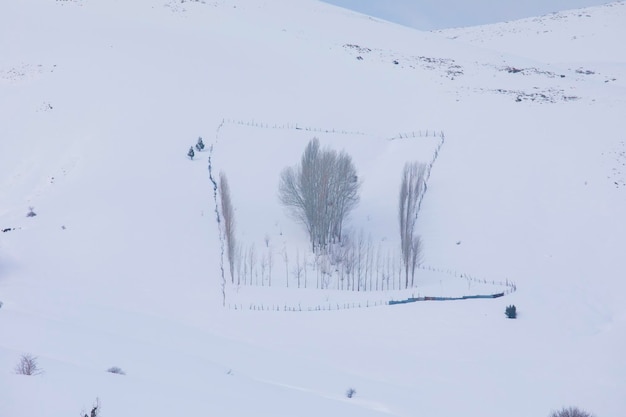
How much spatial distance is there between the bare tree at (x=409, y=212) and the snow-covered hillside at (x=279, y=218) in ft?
2.49

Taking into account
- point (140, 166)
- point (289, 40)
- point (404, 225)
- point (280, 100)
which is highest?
point (289, 40)

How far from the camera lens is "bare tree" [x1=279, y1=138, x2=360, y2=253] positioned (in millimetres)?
27656

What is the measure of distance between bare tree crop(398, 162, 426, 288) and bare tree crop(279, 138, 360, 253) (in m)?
2.30

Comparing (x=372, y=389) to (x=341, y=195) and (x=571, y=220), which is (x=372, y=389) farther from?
(x=571, y=220)

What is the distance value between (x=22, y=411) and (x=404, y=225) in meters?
21.1

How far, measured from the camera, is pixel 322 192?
27562mm

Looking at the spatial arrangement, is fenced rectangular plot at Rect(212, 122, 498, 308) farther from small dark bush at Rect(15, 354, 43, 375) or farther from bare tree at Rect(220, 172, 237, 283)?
small dark bush at Rect(15, 354, 43, 375)

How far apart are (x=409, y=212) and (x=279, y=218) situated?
251 inches

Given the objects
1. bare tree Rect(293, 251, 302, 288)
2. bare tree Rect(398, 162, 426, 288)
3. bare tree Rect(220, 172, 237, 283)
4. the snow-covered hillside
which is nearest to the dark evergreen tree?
the snow-covered hillside

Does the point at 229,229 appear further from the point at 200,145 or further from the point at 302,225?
the point at 200,145

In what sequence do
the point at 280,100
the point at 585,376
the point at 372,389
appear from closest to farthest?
the point at 372,389, the point at 585,376, the point at 280,100

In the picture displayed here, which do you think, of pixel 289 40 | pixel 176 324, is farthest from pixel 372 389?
pixel 289 40

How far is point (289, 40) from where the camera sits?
5116 cm

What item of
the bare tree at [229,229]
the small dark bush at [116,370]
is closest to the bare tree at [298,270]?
the bare tree at [229,229]
